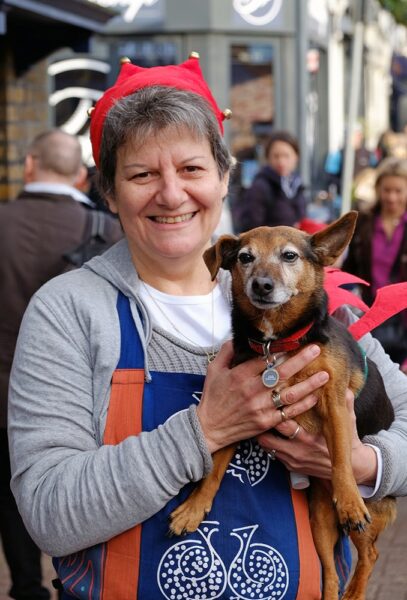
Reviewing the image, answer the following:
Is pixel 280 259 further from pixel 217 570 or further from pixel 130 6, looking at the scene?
pixel 130 6

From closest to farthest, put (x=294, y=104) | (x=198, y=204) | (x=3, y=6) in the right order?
(x=198, y=204) → (x=3, y=6) → (x=294, y=104)

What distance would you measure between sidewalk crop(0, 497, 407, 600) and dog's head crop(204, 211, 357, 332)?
3379 millimetres

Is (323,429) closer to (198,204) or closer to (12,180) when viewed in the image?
(198,204)

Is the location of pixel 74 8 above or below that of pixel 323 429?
above

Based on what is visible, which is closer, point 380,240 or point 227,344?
point 227,344

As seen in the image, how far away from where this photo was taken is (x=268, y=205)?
10914 mm

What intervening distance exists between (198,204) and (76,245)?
103 inches

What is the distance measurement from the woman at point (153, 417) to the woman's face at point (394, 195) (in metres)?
5.53

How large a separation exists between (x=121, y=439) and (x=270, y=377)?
0.37 metres

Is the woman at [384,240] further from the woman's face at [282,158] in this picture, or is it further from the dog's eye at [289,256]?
the dog's eye at [289,256]

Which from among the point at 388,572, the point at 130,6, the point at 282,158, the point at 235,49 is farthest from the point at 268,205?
the point at 235,49

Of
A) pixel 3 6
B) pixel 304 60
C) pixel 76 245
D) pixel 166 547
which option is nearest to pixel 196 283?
pixel 166 547

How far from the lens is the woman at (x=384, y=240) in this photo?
768cm

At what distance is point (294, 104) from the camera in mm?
16594
